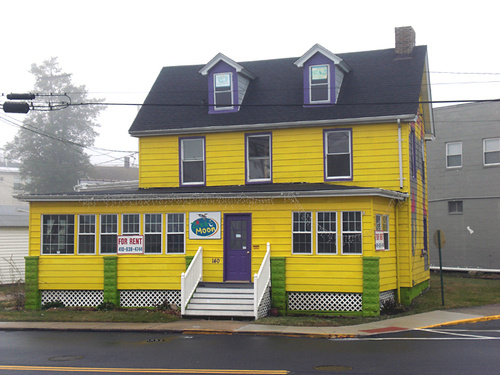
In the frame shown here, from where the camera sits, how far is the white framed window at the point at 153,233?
2228cm

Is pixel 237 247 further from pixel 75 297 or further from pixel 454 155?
pixel 454 155

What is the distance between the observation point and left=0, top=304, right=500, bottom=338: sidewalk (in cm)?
1688

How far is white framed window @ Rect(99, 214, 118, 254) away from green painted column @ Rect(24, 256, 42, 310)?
2461 mm

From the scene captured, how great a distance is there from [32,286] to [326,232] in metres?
10.7

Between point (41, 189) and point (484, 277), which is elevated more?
point (41, 189)

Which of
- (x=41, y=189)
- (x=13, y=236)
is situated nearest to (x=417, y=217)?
(x=13, y=236)

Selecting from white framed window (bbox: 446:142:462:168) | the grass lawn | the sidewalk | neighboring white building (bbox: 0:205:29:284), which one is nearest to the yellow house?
the grass lawn

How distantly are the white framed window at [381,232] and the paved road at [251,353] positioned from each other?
4020 mm

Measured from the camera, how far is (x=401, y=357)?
41.1 ft

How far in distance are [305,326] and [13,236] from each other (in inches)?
795

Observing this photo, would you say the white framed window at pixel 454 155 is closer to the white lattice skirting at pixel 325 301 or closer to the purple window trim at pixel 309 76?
the purple window trim at pixel 309 76

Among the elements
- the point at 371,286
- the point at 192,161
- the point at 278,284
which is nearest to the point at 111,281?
the point at 192,161

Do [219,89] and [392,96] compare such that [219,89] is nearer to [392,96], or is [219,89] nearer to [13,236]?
[392,96]

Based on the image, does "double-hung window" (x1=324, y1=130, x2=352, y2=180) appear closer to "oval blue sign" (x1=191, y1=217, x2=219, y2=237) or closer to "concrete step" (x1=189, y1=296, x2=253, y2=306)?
"oval blue sign" (x1=191, y1=217, x2=219, y2=237)
